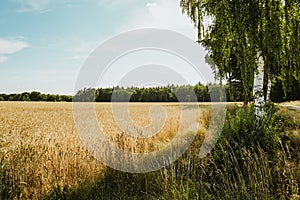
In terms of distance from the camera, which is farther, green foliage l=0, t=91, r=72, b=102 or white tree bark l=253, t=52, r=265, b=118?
green foliage l=0, t=91, r=72, b=102

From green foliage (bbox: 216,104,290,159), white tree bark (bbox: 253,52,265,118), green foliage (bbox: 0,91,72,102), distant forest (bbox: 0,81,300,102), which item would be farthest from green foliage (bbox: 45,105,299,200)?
green foliage (bbox: 0,91,72,102)

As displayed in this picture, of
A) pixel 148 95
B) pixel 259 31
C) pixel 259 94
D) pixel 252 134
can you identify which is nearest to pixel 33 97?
pixel 148 95

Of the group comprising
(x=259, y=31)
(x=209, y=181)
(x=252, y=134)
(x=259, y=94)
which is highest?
(x=259, y=31)

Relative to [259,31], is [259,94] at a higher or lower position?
lower

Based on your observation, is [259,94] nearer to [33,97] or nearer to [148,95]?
[148,95]

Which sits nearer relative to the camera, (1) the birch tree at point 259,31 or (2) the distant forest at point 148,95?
(1) the birch tree at point 259,31

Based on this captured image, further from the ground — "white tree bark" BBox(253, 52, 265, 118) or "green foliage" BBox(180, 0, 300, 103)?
"green foliage" BBox(180, 0, 300, 103)

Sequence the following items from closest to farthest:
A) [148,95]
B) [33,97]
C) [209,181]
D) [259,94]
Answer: [209,181] < [259,94] < [148,95] < [33,97]

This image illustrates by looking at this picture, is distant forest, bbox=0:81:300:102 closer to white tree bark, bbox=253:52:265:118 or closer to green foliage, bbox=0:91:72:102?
green foliage, bbox=0:91:72:102

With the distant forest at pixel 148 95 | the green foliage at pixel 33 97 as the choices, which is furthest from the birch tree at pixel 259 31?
the green foliage at pixel 33 97

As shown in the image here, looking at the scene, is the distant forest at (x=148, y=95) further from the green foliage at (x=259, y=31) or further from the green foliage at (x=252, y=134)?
the green foliage at (x=259, y=31)

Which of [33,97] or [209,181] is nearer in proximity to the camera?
[209,181]

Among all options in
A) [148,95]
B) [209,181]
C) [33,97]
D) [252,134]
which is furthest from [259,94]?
[33,97]

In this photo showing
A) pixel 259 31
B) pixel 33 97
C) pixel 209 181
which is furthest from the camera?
pixel 33 97
